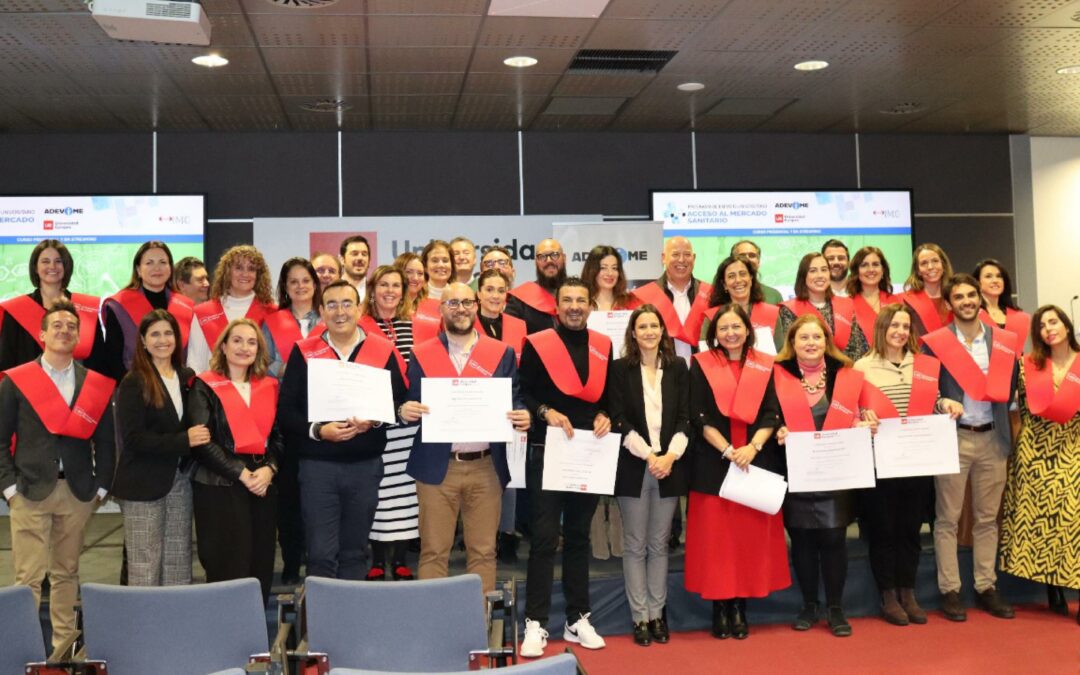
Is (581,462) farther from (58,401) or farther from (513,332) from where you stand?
(58,401)

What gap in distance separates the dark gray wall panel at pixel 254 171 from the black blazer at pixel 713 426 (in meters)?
4.63

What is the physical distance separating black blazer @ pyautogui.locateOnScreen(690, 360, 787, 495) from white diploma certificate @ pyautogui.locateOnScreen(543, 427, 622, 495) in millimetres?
493

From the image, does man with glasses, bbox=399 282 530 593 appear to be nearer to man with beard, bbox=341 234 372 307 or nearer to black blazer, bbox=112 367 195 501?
black blazer, bbox=112 367 195 501

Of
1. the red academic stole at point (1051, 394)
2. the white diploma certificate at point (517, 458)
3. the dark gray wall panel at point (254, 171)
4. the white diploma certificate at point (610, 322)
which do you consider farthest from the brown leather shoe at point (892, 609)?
the dark gray wall panel at point (254, 171)

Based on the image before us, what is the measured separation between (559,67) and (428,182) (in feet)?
7.56

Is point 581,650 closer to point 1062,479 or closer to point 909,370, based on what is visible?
point 909,370

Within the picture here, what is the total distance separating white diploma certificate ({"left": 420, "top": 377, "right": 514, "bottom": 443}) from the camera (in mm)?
4230

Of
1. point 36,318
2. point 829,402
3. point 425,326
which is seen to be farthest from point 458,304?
point 36,318

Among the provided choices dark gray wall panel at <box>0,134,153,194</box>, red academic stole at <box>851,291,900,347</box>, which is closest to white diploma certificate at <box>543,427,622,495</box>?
red academic stole at <box>851,291,900,347</box>

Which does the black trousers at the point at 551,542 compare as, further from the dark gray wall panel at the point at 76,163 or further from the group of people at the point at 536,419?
Answer: the dark gray wall panel at the point at 76,163

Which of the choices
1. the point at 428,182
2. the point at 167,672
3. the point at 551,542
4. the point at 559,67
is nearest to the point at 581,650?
the point at 551,542

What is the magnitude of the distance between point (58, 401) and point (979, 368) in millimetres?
4313

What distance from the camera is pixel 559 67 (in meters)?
6.54

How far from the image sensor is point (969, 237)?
30.4 ft
